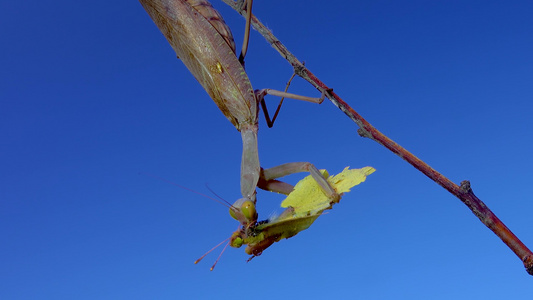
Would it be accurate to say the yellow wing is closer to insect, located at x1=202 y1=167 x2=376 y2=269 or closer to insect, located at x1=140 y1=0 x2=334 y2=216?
insect, located at x1=202 y1=167 x2=376 y2=269

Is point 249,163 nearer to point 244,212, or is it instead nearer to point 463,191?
point 244,212

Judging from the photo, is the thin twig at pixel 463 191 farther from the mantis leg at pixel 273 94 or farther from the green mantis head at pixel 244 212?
the green mantis head at pixel 244 212

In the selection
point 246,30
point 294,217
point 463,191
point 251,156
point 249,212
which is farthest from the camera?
point 246,30

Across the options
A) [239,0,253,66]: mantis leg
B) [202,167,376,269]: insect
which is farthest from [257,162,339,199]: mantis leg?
[239,0,253,66]: mantis leg

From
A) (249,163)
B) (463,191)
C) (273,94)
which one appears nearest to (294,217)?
(249,163)

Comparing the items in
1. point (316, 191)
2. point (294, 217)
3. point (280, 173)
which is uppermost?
point (280, 173)

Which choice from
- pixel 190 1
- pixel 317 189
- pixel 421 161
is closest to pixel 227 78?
pixel 190 1

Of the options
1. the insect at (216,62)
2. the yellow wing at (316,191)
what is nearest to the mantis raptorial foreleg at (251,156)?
the insect at (216,62)

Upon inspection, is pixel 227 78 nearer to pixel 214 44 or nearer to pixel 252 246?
pixel 214 44

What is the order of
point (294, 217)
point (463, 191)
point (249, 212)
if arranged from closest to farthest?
1. point (294, 217)
2. point (249, 212)
3. point (463, 191)
